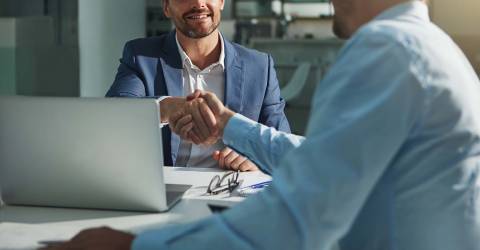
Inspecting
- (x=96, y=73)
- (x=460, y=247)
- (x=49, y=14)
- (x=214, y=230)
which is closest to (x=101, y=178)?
(x=214, y=230)

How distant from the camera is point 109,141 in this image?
1.39 meters

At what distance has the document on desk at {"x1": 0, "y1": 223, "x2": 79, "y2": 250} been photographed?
1217 mm

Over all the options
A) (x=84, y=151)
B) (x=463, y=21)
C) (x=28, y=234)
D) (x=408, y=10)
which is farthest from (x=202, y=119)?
(x=463, y=21)

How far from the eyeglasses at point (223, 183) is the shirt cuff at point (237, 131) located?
150 mm

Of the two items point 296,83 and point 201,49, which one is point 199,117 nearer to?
point 201,49

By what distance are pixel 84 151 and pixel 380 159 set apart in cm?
74

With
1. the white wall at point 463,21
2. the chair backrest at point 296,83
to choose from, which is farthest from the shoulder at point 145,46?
the chair backrest at point 296,83

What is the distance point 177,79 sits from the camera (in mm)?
2400

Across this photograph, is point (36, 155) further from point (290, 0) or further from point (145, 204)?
point (290, 0)

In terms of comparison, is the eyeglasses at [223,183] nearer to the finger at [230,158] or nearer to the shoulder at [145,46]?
the finger at [230,158]

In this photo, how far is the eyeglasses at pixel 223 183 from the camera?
1.68 meters

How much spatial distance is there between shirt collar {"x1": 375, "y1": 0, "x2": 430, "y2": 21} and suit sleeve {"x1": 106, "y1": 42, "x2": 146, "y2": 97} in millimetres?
1429

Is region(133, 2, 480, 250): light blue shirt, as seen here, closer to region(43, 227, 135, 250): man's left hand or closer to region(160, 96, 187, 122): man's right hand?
region(43, 227, 135, 250): man's left hand

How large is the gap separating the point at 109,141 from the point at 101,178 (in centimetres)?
9
